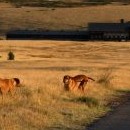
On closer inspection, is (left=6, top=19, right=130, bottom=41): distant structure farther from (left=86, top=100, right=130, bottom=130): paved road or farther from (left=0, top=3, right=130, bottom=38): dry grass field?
(left=86, top=100, right=130, bottom=130): paved road

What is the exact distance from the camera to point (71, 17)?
5605 inches

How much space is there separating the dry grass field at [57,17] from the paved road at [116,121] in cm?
11071

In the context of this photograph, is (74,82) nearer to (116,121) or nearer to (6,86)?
(6,86)

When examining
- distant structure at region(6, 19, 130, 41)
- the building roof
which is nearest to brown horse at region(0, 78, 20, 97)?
distant structure at region(6, 19, 130, 41)

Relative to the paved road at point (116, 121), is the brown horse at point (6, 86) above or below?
above

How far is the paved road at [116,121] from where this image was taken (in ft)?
37.8

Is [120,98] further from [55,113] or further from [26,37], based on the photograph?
[26,37]

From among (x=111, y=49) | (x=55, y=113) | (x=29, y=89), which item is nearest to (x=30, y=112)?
(x=55, y=113)

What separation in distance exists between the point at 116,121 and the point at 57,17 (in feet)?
428

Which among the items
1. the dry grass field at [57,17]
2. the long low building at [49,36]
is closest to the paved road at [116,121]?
the long low building at [49,36]

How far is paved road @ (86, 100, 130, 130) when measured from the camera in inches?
454

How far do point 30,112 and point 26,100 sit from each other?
6.56 feet

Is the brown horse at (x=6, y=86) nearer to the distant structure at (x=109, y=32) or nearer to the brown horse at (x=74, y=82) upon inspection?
the brown horse at (x=74, y=82)

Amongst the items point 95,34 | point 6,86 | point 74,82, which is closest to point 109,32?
point 95,34
